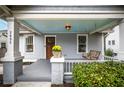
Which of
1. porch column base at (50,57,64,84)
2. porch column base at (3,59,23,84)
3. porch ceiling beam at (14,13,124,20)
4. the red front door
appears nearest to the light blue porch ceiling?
→ porch ceiling beam at (14,13,124,20)

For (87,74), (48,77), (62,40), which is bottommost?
(48,77)

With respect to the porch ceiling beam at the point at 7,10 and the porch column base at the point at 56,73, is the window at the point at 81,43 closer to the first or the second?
the porch column base at the point at 56,73

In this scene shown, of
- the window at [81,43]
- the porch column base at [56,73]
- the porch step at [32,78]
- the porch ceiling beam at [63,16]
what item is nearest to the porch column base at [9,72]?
the porch step at [32,78]

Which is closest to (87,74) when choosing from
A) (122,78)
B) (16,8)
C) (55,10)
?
(122,78)

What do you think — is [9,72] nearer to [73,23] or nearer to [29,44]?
[73,23]

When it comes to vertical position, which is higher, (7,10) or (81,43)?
(7,10)

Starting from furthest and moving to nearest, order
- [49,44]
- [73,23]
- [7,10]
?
[49,44] → [73,23] → [7,10]

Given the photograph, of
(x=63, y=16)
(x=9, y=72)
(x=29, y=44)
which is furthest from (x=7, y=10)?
(x=29, y=44)

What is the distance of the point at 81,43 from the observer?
20594 mm

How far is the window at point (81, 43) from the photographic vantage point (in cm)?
2059
